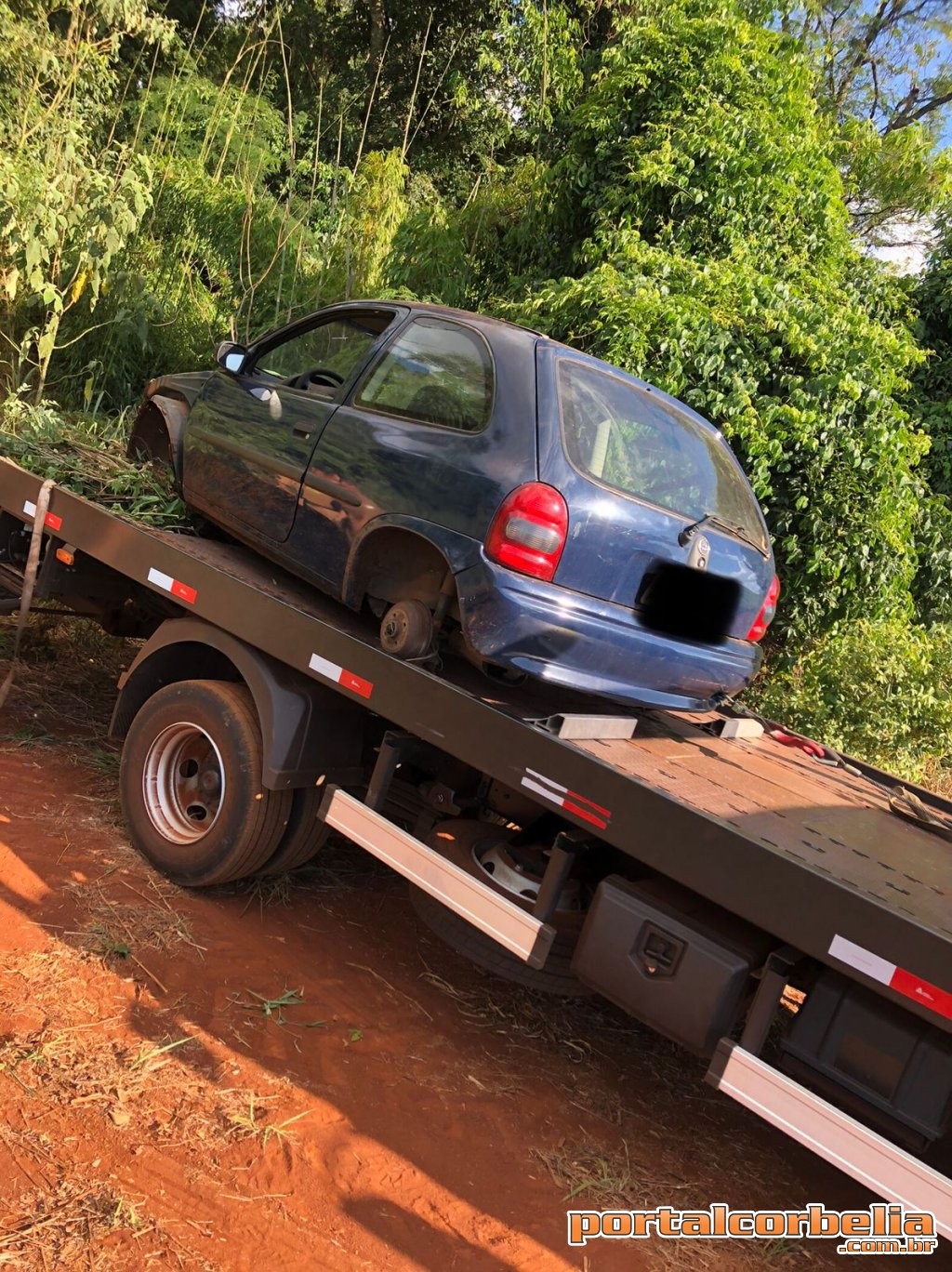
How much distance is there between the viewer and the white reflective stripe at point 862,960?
2.28m

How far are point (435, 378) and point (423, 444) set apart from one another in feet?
1.16

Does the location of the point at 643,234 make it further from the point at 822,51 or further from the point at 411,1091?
the point at 411,1091

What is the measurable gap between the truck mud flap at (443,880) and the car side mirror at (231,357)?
85.8 inches

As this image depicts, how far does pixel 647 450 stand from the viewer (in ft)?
12.3

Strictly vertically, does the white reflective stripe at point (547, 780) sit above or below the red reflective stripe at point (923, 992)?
below

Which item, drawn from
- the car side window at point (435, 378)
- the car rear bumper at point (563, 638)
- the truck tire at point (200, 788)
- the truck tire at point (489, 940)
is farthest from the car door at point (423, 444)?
the truck tire at point (489, 940)

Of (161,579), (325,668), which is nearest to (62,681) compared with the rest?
(161,579)

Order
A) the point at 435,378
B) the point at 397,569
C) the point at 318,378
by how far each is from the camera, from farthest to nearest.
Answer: the point at 318,378 → the point at 435,378 → the point at 397,569

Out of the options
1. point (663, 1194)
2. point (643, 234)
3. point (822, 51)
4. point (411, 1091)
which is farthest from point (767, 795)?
point (822, 51)

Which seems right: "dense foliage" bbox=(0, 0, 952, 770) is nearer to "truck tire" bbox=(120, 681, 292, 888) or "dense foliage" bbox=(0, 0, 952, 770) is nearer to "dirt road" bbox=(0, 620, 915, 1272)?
"truck tire" bbox=(120, 681, 292, 888)

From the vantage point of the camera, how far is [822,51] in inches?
533

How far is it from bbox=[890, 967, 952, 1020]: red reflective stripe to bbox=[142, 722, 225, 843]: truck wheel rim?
2675 millimetres

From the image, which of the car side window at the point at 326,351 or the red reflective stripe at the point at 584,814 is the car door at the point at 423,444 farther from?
the red reflective stripe at the point at 584,814

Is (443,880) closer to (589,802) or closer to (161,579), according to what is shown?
(589,802)
